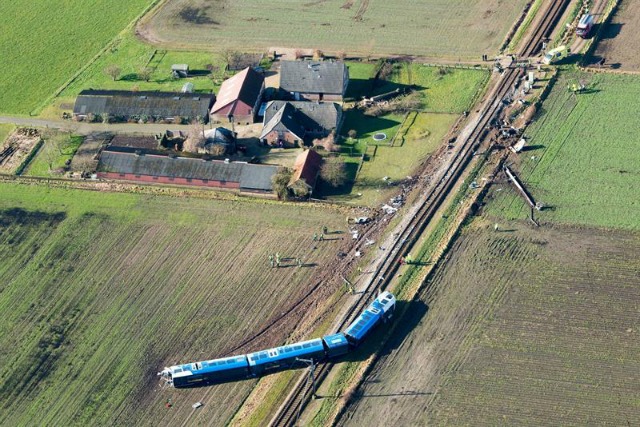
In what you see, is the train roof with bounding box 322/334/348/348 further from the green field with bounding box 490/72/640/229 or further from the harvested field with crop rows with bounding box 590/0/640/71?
the harvested field with crop rows with bounding box 590/0/640/71

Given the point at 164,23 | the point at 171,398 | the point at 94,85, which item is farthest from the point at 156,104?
the point at 171,398

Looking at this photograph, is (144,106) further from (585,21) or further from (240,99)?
(585,21)

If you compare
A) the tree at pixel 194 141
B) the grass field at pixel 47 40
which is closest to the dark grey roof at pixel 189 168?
the tree at pixel 194 141

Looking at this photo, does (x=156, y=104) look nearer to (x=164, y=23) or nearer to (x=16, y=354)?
(x=164, y=23)

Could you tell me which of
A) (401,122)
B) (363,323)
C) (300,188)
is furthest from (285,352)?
(401,122)

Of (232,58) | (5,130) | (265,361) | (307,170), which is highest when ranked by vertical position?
(232,58)

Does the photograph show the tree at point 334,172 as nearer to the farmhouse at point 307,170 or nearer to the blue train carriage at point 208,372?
the farmhouse at point 307,170
